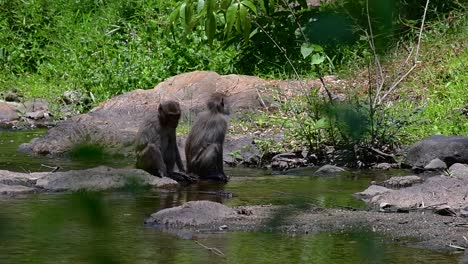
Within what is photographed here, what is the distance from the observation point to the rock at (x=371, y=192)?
7.20 meters

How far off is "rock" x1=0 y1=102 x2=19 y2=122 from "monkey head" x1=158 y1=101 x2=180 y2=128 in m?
5.36

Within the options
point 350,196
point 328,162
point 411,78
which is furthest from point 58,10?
point 411,78

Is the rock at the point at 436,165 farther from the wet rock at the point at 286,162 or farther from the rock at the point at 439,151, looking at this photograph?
the wet rock at the point at 286,162

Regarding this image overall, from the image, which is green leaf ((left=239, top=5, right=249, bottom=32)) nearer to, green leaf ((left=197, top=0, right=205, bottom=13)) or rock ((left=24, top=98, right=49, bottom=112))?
green leaf ((left=197, top=0, right=205, bottom=13))

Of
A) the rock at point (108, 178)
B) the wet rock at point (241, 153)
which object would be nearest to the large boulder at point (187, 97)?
the wet rock at point (241, 153)

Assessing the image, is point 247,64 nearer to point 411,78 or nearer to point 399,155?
point 411,78

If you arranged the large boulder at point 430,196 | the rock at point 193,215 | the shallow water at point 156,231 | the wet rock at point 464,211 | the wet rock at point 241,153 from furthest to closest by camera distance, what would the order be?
the wet rock at point 241,153, the large boulder at point 430,196, the wet rock at point 464,211, the rock at point 193,215, the shallow water at point 156,231

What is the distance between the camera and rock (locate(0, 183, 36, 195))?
7196mm

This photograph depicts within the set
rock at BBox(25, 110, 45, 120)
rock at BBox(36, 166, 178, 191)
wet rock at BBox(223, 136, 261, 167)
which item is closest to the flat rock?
wet rock at BBox(223, 136, 261, 167)

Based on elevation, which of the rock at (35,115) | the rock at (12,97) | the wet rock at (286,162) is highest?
the rock at (12,97)

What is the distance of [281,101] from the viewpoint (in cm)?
1109

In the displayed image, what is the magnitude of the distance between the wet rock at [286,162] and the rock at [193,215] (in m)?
3.15

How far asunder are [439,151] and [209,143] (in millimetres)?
2110

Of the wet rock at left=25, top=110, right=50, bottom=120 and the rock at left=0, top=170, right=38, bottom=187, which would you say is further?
the wet rock at left=25, top=110, right=50, bottom=120
